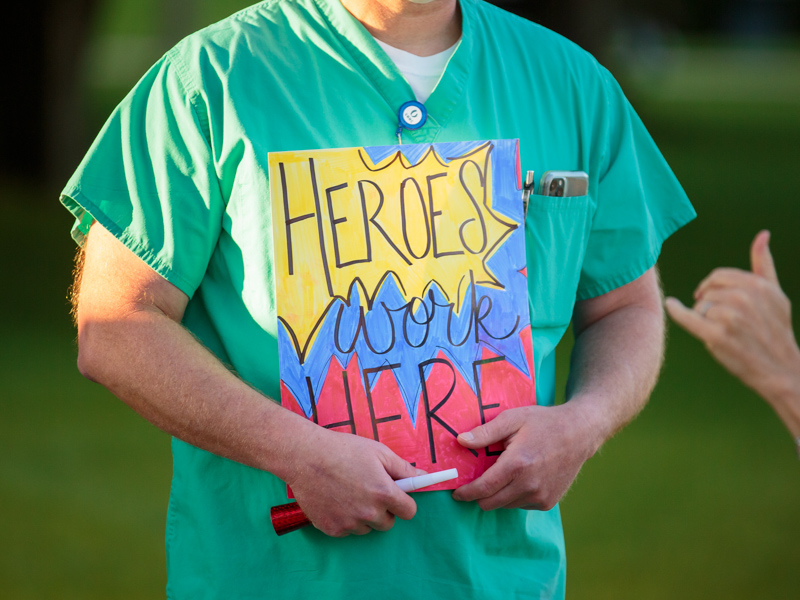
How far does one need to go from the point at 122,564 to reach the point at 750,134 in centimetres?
1575

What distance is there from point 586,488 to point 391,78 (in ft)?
10.8

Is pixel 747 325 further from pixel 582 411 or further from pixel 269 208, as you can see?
pixel 269 208

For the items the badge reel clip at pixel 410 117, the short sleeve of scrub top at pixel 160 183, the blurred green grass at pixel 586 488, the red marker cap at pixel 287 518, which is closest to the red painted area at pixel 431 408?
the red marker cap at pixel 287 518

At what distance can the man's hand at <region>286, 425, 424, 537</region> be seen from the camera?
127 cm

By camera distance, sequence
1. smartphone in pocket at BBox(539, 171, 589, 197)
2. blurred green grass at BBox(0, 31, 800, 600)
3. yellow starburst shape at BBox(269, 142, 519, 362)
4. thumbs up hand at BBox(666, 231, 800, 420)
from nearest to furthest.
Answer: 1. thumbs up hand at BBox(666, 231, 800, 420)
2. yellow starburst shape at BBox(269, 142, 519, 362)
3. smartphone in pocket at BBox(539, 171, 589, 197)
4. blurred green grass at BBox(0, 31, 800, 600)

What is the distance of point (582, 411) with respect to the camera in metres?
1.46

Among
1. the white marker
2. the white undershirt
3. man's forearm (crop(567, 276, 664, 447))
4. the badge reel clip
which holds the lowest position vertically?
the white marker

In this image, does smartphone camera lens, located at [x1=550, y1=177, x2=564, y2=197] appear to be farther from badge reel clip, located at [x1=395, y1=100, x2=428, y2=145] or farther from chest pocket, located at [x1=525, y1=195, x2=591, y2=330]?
badge reel clip, located at [x1=395, y1=100, x2=428, y2=145]

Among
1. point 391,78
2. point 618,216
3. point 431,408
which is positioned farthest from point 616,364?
point 391,78

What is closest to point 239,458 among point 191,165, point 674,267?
point 191,165

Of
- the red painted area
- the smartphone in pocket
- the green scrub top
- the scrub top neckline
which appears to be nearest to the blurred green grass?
the green scrub top

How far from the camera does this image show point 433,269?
1.38 m

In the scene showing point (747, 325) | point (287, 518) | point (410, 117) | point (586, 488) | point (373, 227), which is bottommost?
point (586, 488)

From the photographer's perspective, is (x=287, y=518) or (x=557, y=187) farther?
(x=557, y=187)
